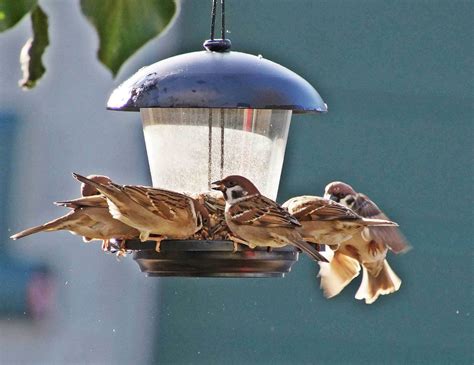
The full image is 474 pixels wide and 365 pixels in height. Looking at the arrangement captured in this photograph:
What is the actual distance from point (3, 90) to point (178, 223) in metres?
5.53

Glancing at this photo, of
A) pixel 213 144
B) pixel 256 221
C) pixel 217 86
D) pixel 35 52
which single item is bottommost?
pixel 256 221

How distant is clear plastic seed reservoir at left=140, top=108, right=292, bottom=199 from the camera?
3.26 metres

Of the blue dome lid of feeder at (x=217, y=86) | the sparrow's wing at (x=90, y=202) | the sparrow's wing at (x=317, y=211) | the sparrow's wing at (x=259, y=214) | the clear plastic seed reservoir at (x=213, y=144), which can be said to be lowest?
the sparrow's wing at (x=317, y=211)

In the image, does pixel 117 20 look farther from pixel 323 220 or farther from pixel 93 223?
pixel 323 220

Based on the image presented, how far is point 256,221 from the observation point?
2943 mm

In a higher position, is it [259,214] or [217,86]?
[217,86]

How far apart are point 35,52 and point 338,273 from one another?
9.06 feet

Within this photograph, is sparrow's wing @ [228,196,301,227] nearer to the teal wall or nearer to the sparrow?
the sparrow

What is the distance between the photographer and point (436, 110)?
8.28 m

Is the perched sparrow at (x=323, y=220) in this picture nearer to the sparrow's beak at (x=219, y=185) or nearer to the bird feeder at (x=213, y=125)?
the bird feeder at (x=213, y=125)

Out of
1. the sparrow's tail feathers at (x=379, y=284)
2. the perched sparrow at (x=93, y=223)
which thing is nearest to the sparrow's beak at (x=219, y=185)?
the perched sparrow at (x=93, y=223)

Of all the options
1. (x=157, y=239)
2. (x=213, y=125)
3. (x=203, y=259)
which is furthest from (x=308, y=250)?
(x=213, y=125)

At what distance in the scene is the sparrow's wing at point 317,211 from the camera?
128 inches

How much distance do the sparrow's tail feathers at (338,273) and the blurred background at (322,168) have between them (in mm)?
3922
